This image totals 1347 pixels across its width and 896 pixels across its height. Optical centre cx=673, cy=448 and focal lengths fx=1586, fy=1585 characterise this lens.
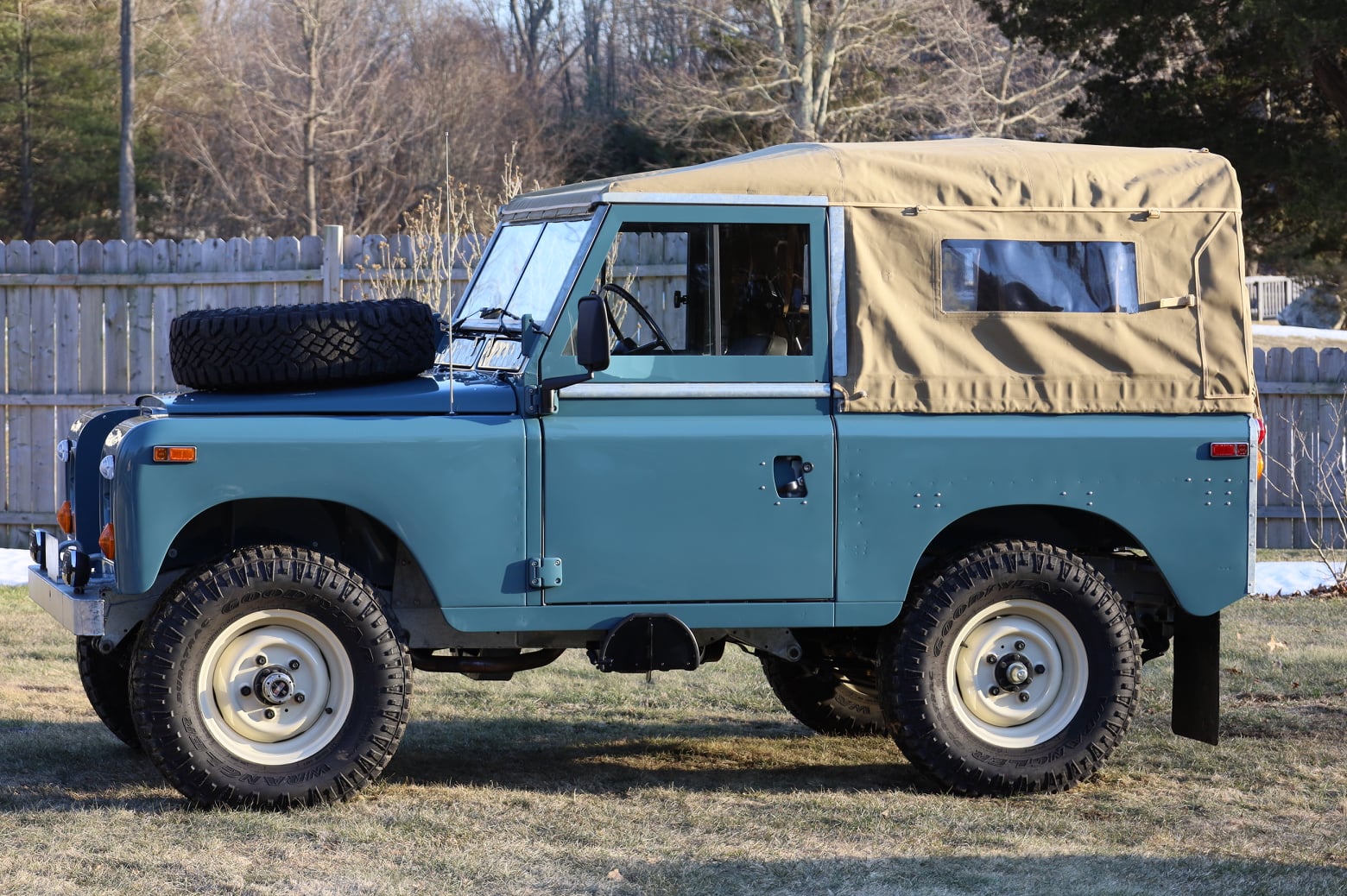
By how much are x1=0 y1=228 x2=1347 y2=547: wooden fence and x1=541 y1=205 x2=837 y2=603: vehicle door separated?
7.51 metres

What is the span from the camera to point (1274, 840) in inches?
212

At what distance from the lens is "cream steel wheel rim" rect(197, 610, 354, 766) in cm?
552

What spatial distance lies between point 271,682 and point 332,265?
7685mm

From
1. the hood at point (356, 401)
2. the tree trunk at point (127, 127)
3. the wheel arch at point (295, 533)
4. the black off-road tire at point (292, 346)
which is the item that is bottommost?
the wheel arch at point (295, 533)

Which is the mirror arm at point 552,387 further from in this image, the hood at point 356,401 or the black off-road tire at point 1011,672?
the black off-road tire at point 1011,672

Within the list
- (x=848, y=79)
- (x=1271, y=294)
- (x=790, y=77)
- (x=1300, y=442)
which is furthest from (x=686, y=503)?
(x=1271, y=294)

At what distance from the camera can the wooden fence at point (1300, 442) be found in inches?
527

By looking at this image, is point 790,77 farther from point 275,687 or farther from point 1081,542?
point 275,687

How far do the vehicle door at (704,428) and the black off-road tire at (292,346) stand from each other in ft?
2.07

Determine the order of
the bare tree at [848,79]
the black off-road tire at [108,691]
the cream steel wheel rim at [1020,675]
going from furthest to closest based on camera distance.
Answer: the bare tree at [848,79]
the black off-road tire at [108,691]
the cream steel wheel rim at [1020,675]

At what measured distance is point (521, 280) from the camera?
6242 millimetres

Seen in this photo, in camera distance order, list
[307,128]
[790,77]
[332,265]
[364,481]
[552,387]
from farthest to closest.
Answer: [307,128], [790,77], [332,265], [552,387], [364,481]

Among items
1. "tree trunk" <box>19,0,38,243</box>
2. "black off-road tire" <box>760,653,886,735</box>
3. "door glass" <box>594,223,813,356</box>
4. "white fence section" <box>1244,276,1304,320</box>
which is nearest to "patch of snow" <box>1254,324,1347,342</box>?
"white fence section" <box>1244,276,1304,320</box>

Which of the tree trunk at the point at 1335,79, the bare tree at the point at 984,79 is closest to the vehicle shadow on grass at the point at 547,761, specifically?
the tree trunk at the point at 1335,79
